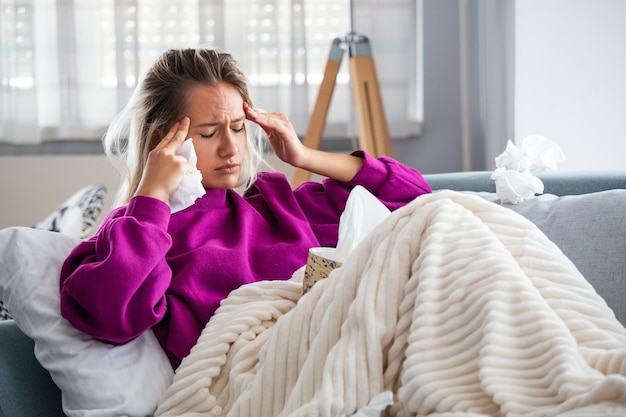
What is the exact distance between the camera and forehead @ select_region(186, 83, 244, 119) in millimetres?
1670

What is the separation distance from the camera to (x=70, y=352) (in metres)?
1.35

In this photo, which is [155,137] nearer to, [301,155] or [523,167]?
[301,155]

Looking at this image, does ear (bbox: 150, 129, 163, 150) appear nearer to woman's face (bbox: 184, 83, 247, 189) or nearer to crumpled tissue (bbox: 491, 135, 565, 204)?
woman's face (bbox: 184, 83, 247, 189)

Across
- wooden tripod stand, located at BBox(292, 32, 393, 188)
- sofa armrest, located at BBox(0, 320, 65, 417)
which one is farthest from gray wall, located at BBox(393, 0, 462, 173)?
sofa armrest, located at BBox(0, 320, 65, 417)

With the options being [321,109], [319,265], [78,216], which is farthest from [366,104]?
[319,265]

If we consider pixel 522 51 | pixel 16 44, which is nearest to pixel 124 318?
pixel 522 51

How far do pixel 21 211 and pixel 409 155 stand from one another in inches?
59.1

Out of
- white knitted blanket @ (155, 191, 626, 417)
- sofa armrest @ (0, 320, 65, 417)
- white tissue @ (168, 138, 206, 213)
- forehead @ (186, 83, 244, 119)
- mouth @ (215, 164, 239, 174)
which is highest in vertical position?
forehead @ (186, 83, 244, 119)

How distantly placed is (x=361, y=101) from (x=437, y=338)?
6.79 ft

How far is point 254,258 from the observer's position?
1625 millimetres

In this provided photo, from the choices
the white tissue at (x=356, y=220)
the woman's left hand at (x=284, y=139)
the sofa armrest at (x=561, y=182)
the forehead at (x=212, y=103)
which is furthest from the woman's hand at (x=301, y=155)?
the white tissue at (x=356, y=220)

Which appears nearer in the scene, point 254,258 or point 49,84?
point 254,258

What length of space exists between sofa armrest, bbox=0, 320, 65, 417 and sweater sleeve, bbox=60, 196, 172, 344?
104 mm

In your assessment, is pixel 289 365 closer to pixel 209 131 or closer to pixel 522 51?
pixel 209 131
